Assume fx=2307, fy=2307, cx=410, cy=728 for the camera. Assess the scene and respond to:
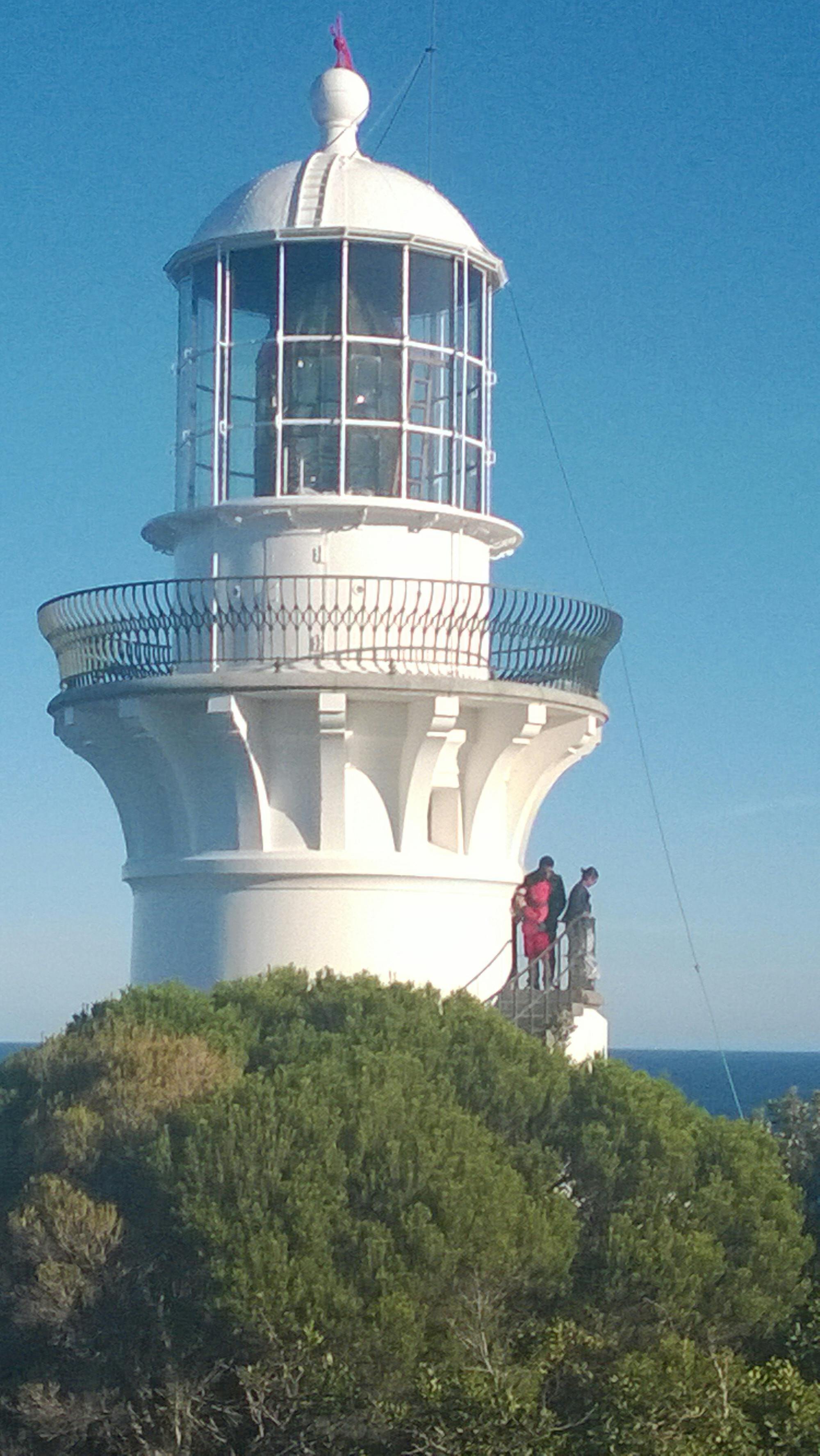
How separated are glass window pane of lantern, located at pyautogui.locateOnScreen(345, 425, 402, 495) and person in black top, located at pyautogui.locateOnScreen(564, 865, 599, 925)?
3.61 metres

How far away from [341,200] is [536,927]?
19.8 feet

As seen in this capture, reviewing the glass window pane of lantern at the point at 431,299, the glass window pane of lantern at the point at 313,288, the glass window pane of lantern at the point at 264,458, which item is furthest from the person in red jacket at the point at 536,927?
the glass window pane of lantern at the point at 313,288

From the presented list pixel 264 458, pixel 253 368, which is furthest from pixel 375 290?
pixel 264 458

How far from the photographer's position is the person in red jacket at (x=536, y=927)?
1875cm

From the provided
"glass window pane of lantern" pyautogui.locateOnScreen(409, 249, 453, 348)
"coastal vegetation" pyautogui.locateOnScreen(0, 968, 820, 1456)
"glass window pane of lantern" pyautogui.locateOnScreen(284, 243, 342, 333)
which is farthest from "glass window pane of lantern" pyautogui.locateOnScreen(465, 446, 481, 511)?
"coastal vegetation" pyautogui.locateOnScreen(0, 968, 820, 1456)

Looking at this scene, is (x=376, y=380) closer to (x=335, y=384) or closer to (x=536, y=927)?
(x=335, y=384)

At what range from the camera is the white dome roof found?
18.1 metres

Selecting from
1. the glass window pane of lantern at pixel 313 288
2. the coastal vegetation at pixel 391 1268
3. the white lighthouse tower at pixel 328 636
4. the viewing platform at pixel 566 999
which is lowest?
the coastal vegetation at pixel 391 1268

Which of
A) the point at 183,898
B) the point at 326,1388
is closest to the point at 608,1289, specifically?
the point at 326,1388

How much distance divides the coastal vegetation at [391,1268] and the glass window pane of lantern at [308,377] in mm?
5093

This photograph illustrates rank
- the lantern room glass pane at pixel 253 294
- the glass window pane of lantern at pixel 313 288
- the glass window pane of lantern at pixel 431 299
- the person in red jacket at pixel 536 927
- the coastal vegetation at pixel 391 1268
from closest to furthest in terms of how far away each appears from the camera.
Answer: the coastal vegetation at pixel 391 1268, the glass window pane of lantern at pixel 313 288, the lantern room glass pane at pixel 253 294, the glass window pane of lantern at pixel 431 299, the person in red jacket at pixel 536 927

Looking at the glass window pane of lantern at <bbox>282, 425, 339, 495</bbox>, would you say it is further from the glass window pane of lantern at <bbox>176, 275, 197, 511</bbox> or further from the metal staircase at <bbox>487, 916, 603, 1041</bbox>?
the metal staircase at <bbox>487, 916, 603, 1041</bbox>

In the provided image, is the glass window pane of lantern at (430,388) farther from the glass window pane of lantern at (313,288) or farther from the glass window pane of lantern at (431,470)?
the glass window pane of lantern at (313,288)

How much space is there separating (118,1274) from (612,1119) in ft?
11.1
